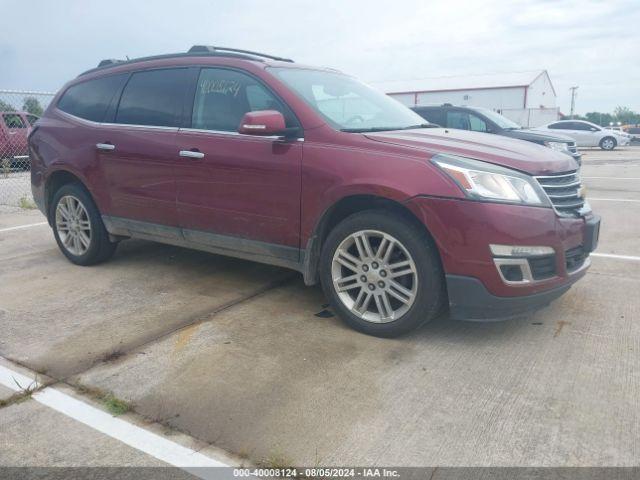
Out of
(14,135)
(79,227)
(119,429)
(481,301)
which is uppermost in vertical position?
(14,135)

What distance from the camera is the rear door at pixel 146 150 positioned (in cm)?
441

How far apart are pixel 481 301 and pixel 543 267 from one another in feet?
1.38

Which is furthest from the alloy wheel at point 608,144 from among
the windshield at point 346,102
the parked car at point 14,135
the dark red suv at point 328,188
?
the dark red suv at point 328,188

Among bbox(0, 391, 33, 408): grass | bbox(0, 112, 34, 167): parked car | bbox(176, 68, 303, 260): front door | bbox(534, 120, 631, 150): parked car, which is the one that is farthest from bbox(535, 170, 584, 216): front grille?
bbox(534, 120, 631, 150): parked car

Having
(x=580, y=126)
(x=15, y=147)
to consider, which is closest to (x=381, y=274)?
(x=15, y=147)

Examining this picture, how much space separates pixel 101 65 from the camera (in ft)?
17.3

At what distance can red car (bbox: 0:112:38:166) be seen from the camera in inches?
578

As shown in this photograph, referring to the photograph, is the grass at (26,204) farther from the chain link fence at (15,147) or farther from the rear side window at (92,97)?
the rear side window at (92,97)

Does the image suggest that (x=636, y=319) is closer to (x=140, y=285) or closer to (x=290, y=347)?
(x=290, y=347)

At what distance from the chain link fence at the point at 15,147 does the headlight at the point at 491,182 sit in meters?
9.02

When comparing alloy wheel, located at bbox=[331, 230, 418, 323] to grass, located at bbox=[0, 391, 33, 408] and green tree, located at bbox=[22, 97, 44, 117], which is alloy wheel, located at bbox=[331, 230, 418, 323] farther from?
green tree, located at bbox=[22, 97, 44, 117]

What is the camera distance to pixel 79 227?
5.19m

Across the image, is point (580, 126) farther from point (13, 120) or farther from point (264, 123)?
point (264, 123)

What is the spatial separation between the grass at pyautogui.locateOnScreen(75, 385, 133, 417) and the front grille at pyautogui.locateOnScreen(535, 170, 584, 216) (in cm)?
264
